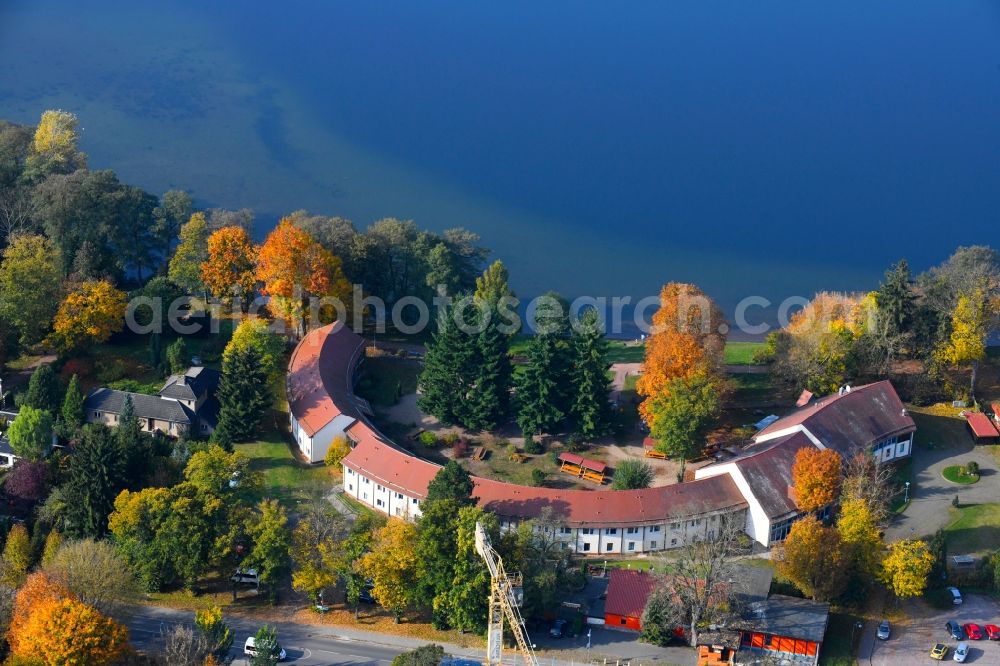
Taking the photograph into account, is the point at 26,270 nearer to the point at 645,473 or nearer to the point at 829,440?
the point at 645,473

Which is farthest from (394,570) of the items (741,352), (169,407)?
(741,352)

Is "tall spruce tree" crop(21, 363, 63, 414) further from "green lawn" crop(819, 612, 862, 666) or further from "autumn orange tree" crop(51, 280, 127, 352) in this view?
"green lawn" crop(819, 612, 862, 666)

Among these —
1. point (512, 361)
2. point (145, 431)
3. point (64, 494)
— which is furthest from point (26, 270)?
point (512, 361)

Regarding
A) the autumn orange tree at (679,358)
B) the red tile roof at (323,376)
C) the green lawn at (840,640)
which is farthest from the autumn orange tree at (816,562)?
the red tile roof at (323,376)

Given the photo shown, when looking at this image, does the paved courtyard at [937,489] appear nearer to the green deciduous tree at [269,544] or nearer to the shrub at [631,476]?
the shrub at [631,476]

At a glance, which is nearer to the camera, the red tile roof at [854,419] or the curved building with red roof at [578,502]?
the curved building with red roof at [578,502]

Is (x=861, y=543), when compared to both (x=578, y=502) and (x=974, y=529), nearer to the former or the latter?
(x=974, y=529)

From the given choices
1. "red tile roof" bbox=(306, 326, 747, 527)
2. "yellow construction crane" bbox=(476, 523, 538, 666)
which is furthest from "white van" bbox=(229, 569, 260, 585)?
"yellow construction crane" bbox=(476, 523, 538, 666)
